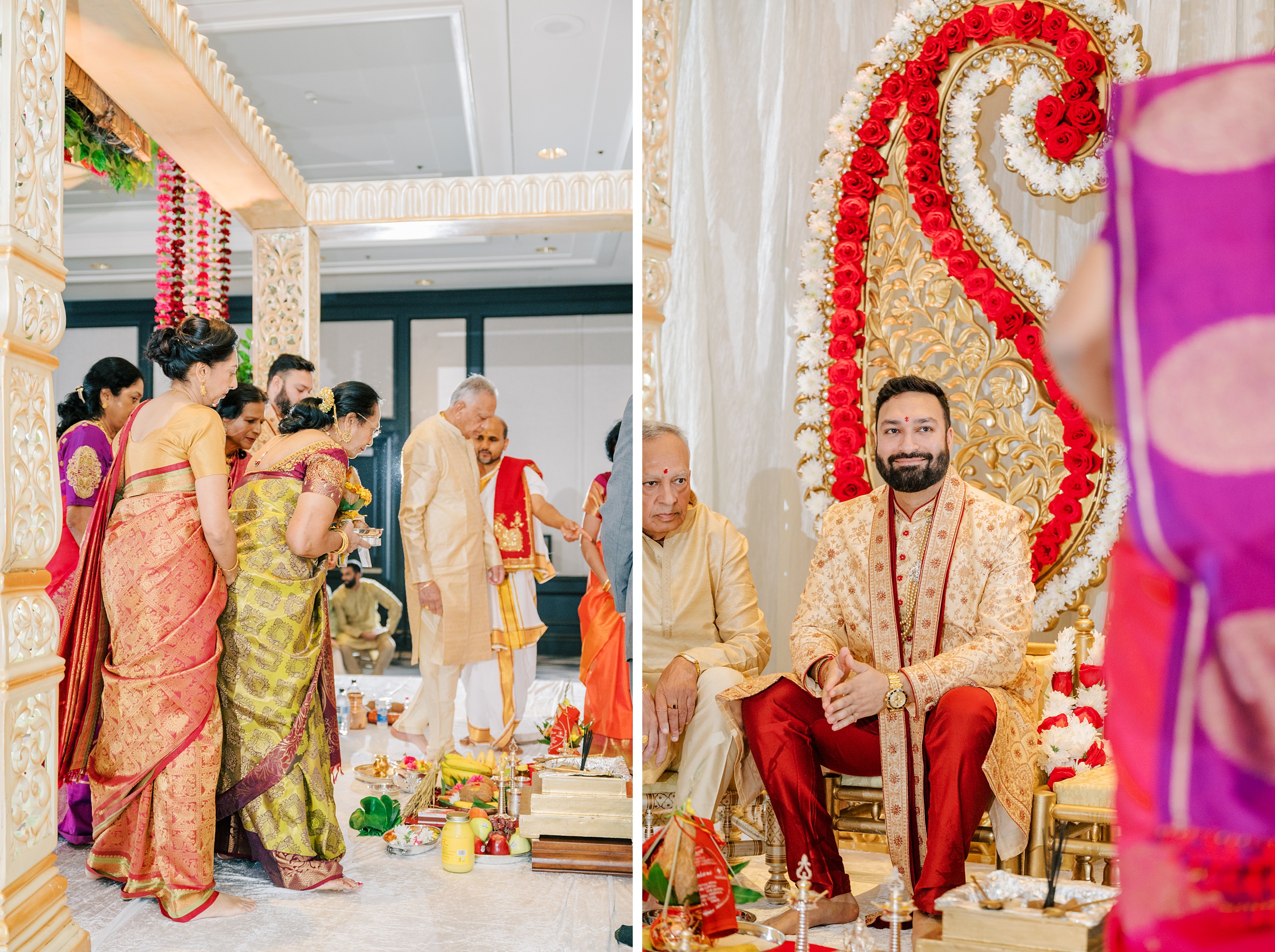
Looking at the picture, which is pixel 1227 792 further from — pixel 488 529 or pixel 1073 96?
pixel 488 529

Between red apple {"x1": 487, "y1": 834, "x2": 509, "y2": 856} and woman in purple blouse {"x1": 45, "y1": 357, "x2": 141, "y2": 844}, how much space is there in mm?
1425

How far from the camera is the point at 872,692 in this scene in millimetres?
2516

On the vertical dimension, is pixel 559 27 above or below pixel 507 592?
above

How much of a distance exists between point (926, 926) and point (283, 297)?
439 cm

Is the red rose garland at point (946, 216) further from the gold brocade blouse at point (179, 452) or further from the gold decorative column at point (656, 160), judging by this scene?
the gold brocade blouse at point (179, 452)

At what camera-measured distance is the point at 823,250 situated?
136 inches

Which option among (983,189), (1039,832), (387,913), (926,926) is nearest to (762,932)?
(926,926)

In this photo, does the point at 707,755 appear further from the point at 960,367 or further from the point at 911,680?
the point at 960,367

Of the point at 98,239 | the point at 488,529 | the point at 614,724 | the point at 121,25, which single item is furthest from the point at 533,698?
the point at 98,239

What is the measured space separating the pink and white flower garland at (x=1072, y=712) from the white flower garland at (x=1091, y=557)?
107mm

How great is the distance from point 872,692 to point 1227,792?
155cm

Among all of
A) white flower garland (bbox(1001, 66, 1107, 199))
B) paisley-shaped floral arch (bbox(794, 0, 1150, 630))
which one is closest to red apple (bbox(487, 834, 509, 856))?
paisley-shaped floral arch (bbox(794, 0, 1150, 630))

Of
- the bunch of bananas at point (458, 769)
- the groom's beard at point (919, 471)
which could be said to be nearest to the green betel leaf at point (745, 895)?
the groom's beard at point (919, 471)

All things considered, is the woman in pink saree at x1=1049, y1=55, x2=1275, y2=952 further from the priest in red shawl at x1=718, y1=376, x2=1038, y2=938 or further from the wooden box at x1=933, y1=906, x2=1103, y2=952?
the priest in red shawl at x1=718, y1=376, x2=1038, y2=938
